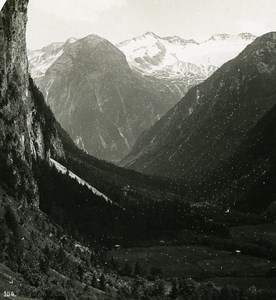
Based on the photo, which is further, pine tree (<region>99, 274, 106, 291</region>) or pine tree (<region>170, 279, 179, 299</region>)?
pine tree (<region>170, 279, 179, 299</region>)

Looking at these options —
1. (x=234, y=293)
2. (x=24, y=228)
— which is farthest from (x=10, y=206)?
(x=234, y=293)

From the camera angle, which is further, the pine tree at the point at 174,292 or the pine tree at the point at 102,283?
the pine tree at the point at 174,292

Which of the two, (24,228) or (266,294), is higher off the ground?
(24,228)

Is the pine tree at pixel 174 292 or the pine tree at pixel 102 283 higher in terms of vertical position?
the pine tree at pixel 102 283

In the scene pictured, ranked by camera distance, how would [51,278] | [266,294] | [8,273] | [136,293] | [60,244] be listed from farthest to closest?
[60,244], [266,294], [136,293], [51,278], [8,273]

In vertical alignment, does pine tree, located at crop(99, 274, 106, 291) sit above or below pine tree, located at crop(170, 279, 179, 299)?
above

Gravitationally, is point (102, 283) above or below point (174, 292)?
above

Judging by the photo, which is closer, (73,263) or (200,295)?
(200,295)

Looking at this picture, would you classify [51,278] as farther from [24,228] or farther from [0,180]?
[0,180]

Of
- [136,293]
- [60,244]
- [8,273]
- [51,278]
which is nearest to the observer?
[8,273]

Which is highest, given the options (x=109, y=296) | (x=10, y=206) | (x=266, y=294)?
(x=10, y=206)

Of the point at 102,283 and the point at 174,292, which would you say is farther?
the point at 174,292
